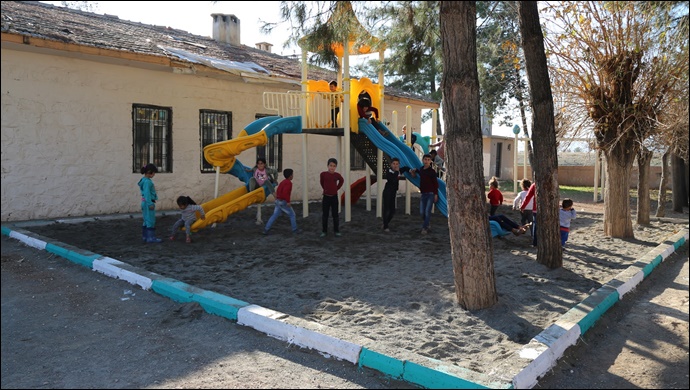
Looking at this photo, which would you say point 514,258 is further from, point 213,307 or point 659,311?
point 213,307

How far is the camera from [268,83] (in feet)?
46.2

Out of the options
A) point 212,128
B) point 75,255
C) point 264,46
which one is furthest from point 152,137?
point 264,46

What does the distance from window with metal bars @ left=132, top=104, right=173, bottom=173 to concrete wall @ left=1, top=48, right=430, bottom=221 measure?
14 cm

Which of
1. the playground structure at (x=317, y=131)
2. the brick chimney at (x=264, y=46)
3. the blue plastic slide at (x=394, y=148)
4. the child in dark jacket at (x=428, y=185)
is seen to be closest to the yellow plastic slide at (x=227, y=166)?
the playground structure at (x=317, y=131)

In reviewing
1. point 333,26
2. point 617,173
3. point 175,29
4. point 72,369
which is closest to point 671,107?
point 617,173

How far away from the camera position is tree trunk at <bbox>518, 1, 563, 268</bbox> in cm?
687

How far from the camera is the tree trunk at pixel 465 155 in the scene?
5.08 m

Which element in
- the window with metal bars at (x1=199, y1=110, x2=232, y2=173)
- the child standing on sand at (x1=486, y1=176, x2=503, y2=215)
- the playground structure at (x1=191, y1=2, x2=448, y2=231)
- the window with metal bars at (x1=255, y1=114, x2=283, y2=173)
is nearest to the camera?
the playground structure at (x1=191, y1=2, x2=448, y2=231)

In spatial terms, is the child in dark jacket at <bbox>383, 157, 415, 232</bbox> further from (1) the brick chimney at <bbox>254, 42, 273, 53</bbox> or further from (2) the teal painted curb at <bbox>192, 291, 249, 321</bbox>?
(1) the brick chimney at <bbox>254, 42, 273, 53</bbox>

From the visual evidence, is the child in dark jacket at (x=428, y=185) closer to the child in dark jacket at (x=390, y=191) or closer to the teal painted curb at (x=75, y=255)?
the child in dark jacket at (x=390, y=191)

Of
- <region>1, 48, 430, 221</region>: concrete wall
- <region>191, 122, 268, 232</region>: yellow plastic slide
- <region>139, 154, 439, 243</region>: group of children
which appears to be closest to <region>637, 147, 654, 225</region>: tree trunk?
<region>139, 154, 439, 243</region>: group of children

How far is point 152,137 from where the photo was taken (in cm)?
1220

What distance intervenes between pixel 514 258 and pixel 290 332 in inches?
185

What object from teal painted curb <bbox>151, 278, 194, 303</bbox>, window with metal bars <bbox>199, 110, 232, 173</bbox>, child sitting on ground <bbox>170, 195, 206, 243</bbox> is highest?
window with metal bars <bbox>199, 110, 232, 173</bbox>
